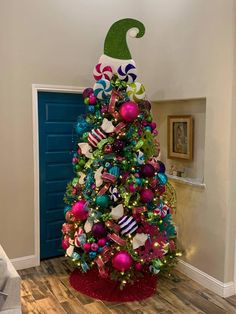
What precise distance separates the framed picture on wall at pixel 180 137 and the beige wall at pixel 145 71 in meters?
0.28

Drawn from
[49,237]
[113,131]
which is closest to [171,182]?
[113,131]

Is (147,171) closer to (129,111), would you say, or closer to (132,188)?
(132,188)

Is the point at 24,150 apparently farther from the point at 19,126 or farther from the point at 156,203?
the point at 156,203

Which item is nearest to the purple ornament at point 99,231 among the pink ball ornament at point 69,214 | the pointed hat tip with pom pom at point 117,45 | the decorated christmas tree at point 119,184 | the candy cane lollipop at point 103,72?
the decorated christmas tree at point 119,184

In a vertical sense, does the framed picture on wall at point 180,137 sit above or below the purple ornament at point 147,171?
above

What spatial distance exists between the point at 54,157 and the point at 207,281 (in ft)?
7.01

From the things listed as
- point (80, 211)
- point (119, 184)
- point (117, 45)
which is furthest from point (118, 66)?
point (80, 211)

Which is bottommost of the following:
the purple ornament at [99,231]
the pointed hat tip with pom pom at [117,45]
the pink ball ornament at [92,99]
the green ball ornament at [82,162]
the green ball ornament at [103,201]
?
the purple ornament at [99,231]

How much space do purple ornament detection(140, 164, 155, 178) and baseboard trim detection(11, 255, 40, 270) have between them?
5.46ft

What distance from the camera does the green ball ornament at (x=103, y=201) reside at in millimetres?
3105

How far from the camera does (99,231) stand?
3.10 meters

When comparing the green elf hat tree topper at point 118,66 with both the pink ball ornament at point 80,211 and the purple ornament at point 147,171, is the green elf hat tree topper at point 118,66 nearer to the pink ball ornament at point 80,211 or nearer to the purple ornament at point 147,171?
the purple ornament at point 147,171

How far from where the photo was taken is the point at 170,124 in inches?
154

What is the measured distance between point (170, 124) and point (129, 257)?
5.30 feet
